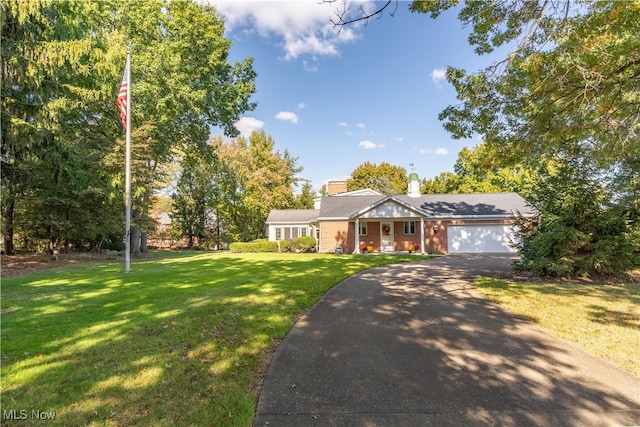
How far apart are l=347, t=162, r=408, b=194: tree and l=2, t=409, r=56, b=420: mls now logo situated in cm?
4878

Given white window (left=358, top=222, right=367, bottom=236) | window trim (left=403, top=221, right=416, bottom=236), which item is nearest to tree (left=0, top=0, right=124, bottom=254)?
white window (left=358, top=222, right=367, bottom=236)

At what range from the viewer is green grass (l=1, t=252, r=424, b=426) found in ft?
9.26

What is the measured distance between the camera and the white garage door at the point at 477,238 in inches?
921

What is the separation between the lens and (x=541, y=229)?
35.3 feet

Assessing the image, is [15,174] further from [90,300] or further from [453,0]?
[453,0]

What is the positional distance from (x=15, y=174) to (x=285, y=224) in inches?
831

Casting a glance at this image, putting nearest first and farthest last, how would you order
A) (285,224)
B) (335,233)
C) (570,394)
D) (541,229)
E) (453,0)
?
(570,394) < (453,0) < (541,229) < (335,233) < (285,224)

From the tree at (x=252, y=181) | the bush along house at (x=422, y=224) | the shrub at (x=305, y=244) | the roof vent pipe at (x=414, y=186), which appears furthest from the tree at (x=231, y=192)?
the roof vent pipe at (x=414, y=186)

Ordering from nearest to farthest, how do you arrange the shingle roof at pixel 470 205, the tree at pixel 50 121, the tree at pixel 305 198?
the tree at pixel 50 121
the shingle roof at pixel 470 205
the tree at pixel 305 198

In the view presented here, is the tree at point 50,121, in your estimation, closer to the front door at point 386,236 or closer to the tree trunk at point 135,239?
the tree trunk at point 135,239

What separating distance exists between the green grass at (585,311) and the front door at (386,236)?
14642 mm

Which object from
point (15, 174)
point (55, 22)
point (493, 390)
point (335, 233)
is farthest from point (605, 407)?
point (335, 233)

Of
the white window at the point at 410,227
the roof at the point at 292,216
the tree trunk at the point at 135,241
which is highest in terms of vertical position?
the roof at the point at 292,216

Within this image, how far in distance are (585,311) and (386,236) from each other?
18.3 m
